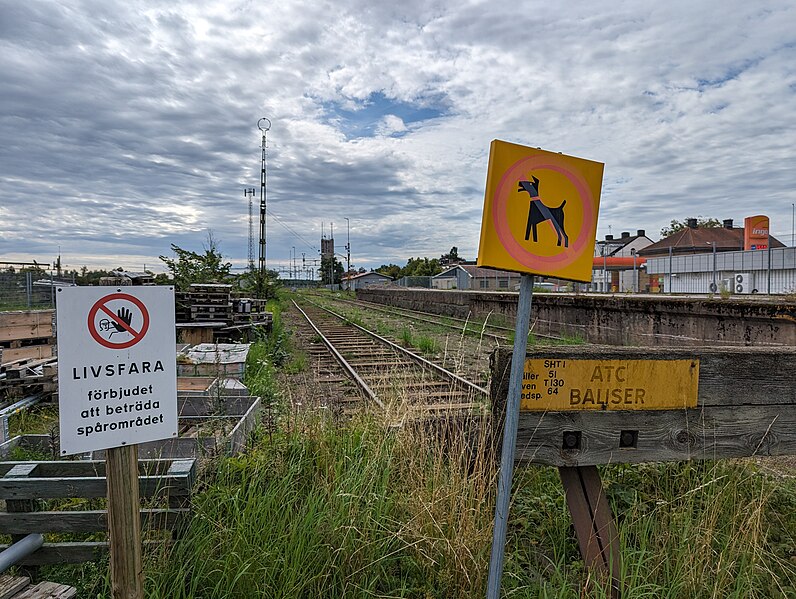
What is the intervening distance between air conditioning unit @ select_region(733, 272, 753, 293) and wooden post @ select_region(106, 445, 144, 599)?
2201 cm

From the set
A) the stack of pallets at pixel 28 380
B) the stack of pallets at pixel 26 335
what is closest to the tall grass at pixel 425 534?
the stack of pallets at pixel 28 380

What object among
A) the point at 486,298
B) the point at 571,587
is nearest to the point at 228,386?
the point at 571,587

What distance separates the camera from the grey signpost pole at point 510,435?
2094 millimetres

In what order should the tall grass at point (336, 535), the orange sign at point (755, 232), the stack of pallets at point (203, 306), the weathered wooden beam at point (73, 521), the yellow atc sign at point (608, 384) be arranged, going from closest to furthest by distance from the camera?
1. the tall grass at point (336, 535)
2. the yellow atc sign at point (608, 384)
3. the weathered wooden beam at point (73, 521)
4. the stack of pallets at point (203, 306)
5. the orange sign at point (755, 232)

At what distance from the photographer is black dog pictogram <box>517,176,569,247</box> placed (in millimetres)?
→ 2086

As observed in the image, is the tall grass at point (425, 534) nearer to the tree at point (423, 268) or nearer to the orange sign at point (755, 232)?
the orange sign at point (755, 232)

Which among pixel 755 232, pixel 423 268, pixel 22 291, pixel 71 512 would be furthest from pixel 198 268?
pixel 423 268

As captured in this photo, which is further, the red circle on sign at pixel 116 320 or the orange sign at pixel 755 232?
the orange sign at pixel 755 232

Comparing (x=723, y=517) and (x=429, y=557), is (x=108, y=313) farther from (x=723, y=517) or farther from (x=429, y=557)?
(x=723, y=517)

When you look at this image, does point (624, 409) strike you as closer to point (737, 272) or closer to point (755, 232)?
point (737, 272)

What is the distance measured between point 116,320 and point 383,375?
7.50 meters

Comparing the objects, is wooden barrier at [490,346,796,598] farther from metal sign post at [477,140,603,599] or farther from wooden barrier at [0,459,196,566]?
wooden barrier at [0,459,196,566]

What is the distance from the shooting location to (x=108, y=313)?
203cm

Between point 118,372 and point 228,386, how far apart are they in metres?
4.29
